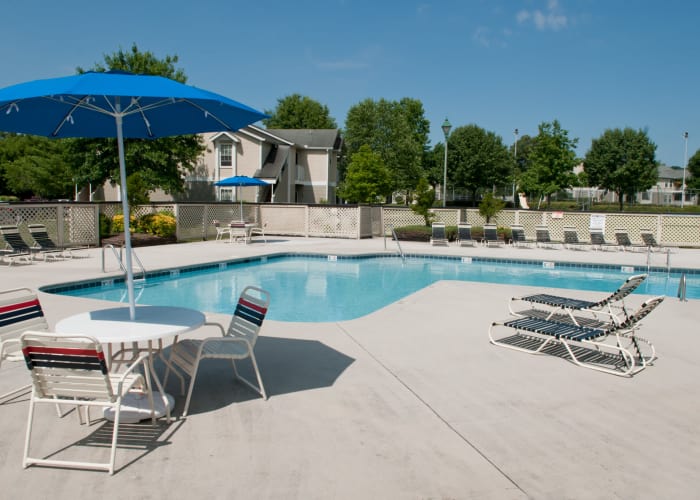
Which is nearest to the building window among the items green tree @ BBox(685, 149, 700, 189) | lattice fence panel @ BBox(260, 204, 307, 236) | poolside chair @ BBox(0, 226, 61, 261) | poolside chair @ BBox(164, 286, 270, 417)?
lattice fence panel @ BBox(260, 204, 307, 236)

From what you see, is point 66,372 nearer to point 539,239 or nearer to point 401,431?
point 401,431

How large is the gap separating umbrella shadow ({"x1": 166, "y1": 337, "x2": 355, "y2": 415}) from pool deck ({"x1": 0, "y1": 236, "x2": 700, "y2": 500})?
0.02m

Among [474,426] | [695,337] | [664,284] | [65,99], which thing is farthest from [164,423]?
[664,284]

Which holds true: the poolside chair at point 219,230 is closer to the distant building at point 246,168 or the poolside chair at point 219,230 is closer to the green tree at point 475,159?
the distant building at point 246,168

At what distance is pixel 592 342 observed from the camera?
528 cm

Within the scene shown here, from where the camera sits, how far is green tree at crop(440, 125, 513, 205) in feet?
164

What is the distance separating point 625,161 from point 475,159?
12851 millimetres

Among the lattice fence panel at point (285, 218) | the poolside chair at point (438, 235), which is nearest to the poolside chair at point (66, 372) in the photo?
the poolside chair at point (438, 235)

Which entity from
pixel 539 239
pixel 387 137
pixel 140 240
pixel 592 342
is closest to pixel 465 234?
pixel 539 239

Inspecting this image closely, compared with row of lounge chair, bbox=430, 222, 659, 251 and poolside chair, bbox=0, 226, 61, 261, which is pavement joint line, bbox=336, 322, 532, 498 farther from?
row of lounge chair, bbox=430, 222, 659, 251

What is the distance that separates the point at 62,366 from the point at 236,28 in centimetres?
1907

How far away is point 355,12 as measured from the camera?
22.0 metres

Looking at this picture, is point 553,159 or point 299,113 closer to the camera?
point 553,159

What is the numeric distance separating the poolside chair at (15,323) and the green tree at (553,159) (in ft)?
100
